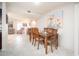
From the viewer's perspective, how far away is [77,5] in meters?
2.18

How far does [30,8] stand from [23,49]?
699 mm

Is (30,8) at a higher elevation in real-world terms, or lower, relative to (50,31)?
higher

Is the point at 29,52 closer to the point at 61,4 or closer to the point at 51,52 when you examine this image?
the point at 51,52

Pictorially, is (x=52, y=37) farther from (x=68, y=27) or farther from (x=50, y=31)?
(x=68, y=27)

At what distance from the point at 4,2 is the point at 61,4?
3.07 feet

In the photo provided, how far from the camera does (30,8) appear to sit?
7.29 ft

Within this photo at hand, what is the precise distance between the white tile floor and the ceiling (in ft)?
1.20

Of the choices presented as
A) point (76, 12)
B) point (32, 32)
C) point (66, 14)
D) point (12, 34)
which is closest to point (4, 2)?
point (12, 34)

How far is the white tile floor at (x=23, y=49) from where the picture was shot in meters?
2.19

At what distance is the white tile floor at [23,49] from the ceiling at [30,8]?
1.20 feet

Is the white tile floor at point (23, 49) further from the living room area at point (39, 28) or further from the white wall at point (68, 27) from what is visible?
the white wall at point (68, 27)

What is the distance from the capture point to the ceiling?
2.18 m

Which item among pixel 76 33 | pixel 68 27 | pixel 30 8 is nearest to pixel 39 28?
pixel 30 8

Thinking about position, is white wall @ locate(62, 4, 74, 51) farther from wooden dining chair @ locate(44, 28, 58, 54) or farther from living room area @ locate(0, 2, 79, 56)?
wooden dining chair @ locate(44, 28, 58, 54)
